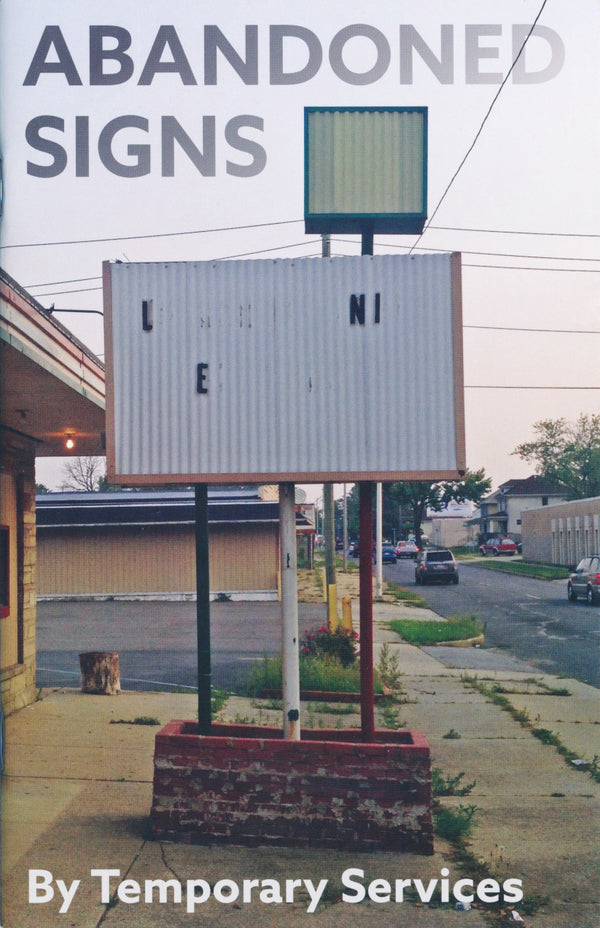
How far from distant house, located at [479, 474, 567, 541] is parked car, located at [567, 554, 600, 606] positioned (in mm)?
66873

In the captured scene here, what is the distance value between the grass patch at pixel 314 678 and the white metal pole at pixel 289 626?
5479mm

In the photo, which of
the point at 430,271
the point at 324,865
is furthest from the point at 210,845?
the point at 430,271

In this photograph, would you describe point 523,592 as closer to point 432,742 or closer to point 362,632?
point 432,742

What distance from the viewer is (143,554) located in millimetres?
29328

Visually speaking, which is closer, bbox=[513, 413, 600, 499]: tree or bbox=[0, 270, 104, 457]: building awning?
bbox=[0, 270, 104, 457]: building awning

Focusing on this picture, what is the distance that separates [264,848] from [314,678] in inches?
246

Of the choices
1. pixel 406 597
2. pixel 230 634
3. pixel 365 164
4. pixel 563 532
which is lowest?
pixel 406 597

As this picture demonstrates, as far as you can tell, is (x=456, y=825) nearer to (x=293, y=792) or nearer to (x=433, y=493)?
(x=293, y=792)

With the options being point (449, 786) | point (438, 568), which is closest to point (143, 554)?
point (438, 568)

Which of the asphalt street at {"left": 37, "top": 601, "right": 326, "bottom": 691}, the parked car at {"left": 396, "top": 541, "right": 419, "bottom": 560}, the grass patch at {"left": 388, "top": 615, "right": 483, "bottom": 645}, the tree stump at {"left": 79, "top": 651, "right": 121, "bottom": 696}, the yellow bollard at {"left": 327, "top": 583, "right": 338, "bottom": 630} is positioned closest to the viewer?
the tree stump at {"left": 79, "top": 651, "right": 121, "bottom": 696}

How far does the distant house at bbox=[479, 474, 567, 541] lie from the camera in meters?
98.4

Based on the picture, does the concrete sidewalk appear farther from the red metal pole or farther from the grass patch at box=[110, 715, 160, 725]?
the red metal pole

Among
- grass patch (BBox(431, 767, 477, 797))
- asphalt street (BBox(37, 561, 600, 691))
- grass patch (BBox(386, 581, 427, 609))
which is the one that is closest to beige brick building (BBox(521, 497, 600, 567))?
grass patch (BBox(386, 581, 427, 609))

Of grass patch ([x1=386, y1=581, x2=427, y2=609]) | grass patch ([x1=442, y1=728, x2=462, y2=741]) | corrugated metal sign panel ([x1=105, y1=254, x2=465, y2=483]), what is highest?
corrugated metal sign panel ([x1=105, y1=254, x2=465, y2=483])
